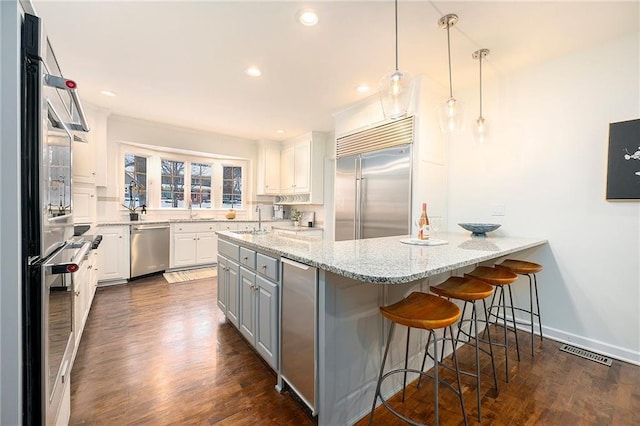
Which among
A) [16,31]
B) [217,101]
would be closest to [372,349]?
[16,31]

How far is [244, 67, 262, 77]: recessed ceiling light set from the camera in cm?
267

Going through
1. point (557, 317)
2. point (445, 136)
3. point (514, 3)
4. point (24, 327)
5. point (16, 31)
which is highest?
point (514, 3)

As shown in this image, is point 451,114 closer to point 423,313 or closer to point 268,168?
point 423,313

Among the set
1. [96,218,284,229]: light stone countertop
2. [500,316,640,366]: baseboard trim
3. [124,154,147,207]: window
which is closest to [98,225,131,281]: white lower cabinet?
[96,218,284,229]: light stone countertop

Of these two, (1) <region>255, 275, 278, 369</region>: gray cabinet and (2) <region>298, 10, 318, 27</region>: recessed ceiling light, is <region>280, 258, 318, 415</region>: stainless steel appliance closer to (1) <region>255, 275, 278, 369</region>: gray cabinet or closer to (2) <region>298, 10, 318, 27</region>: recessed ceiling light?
(1) <region>255, 275, 278, 369</region>: gray cabinet

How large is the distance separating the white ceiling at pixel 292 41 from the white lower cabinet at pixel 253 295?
1.69 m

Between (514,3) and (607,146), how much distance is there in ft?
4.61

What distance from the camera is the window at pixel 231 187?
5.74 meters

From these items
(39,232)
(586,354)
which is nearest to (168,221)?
(39,232)

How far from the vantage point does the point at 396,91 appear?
1.68 m

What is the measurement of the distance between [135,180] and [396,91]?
4742 mm

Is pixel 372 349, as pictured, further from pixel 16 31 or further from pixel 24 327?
pixel 16 31

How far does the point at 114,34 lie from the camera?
7.03 ft

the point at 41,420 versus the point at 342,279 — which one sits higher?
the point at 342,279
